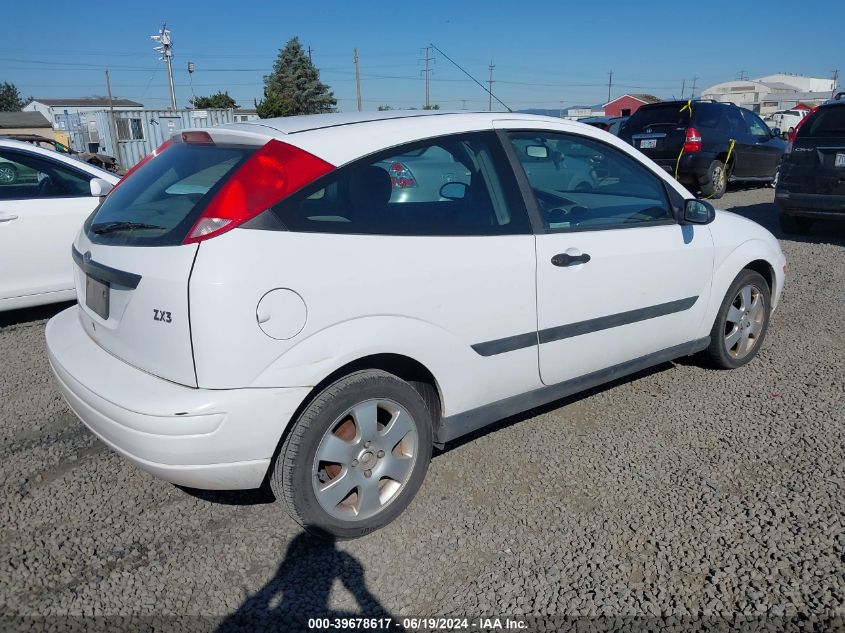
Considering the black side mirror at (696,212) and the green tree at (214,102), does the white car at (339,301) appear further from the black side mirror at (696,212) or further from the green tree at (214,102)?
the green tree at (214,102)

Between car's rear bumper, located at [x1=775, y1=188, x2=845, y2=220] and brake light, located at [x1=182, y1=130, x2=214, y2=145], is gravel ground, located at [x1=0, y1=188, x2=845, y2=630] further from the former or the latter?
car's rear bumper, located at [x1=775, y1=188, x2=845, y2=220]

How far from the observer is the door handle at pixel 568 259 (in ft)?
9.98

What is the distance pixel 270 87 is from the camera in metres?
72.4

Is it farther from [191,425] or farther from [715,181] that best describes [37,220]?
[715,181]

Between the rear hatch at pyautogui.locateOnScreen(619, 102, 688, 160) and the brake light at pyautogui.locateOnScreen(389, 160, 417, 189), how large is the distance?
9874 mm

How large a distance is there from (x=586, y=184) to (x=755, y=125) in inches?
433

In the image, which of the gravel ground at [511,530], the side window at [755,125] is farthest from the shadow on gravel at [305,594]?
the side window at [755,125]

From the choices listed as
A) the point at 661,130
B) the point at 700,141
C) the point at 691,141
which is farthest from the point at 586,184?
the point at 661,130

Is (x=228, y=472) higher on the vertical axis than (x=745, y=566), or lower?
higher

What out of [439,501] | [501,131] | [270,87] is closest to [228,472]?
[439,501]

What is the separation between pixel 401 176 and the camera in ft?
9.11

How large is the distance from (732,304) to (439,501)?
2.39 meters

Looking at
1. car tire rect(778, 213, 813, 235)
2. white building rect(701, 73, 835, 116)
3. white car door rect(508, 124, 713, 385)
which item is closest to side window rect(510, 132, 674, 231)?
white car door rect(508, 124, 713, 385)

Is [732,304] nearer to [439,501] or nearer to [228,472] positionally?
[439,501]
